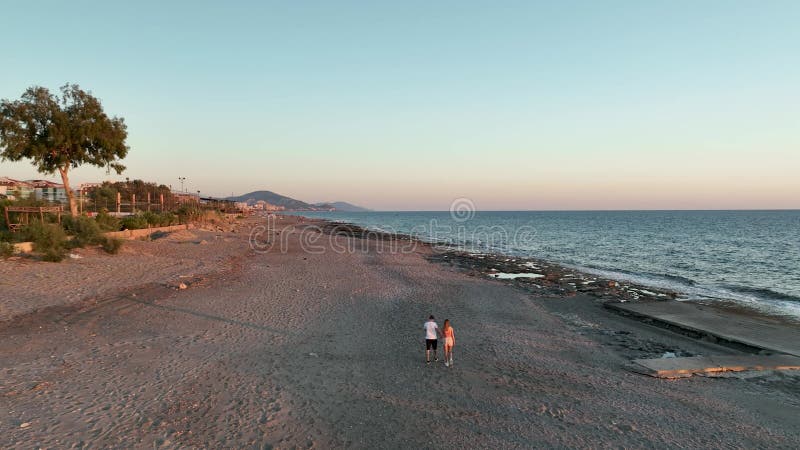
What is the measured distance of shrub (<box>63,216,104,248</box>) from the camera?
73.6 ft

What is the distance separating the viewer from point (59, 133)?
1016 inches

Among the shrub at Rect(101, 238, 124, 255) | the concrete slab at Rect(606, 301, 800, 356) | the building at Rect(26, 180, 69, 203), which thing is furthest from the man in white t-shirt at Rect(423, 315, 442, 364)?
the building at Rect(26, 180, 69, 203)

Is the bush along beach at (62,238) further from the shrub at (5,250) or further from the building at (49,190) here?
the building at (49,190)

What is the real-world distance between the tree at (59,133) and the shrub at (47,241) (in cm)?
666

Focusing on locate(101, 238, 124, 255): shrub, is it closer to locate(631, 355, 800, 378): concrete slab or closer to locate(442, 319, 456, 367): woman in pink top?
locate(442, 319, 456, 367): woman in pink top

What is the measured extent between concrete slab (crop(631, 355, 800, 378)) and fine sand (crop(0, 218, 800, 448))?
0.33 m

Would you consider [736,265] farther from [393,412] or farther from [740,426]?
[393,412]

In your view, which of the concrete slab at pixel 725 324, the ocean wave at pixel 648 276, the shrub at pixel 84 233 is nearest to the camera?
the concrete slab at pixel 725 324

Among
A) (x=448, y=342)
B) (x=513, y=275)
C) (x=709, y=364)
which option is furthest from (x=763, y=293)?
(x=448, y=342)

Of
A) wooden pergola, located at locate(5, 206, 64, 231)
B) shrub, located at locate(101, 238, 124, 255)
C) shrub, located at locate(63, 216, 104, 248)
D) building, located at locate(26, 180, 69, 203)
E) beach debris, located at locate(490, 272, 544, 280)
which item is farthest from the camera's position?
building, located at locate(26, 180, 69, 203)

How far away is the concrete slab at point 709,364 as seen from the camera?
980 centimetres

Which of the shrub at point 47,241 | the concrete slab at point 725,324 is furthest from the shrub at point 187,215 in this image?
the concrete slab at point 725,324

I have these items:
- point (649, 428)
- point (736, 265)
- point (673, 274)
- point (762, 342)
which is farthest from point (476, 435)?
point (736, 265)

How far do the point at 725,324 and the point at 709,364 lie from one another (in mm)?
5448
